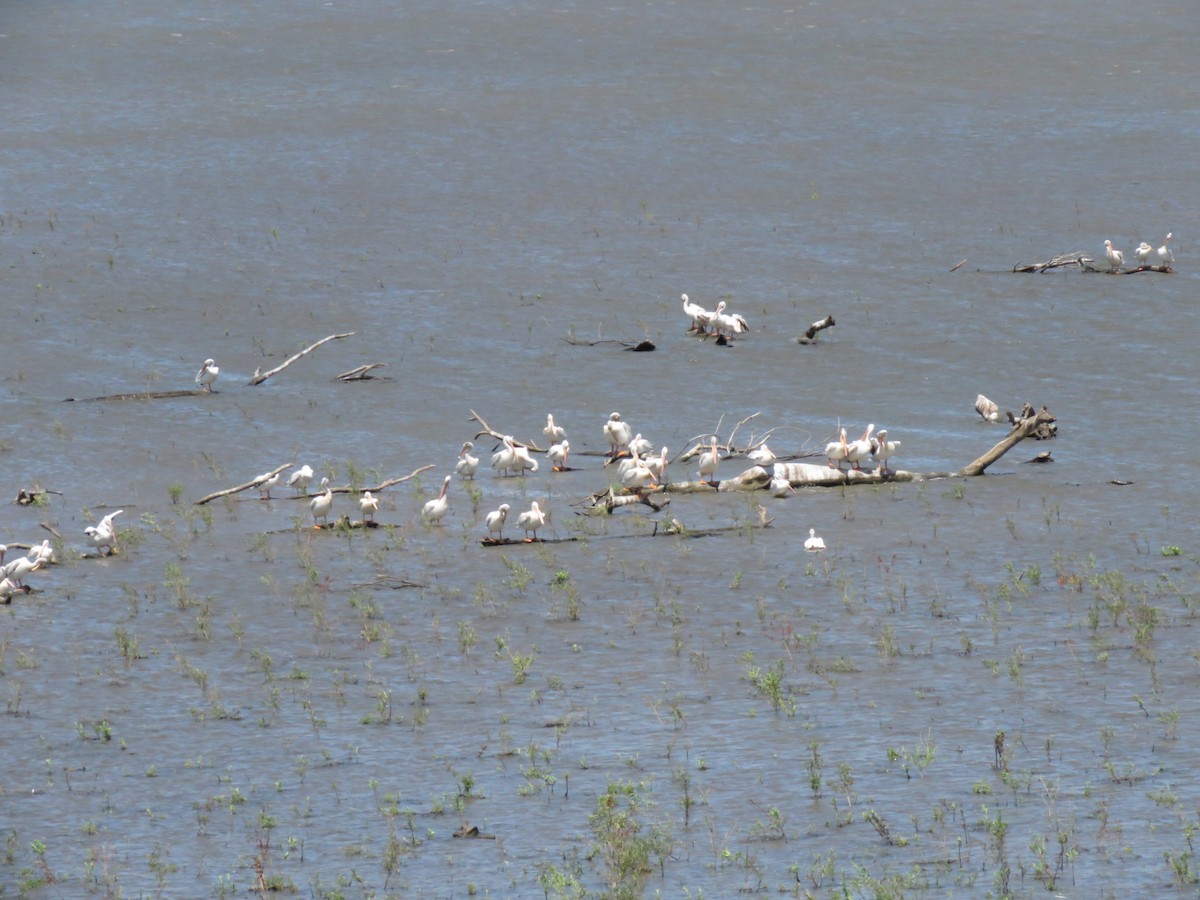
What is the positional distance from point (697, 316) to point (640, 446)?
6.48m

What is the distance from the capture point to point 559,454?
22203 millimetres

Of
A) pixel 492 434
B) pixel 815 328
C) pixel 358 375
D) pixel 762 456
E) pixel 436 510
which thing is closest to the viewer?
pixel 436 510

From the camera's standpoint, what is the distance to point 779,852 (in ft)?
37.9

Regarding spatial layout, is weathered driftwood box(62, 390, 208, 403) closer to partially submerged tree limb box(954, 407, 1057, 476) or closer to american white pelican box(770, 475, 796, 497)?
american white pelican box(770, 475, 796, 497)

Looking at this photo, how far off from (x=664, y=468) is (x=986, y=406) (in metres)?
5.00

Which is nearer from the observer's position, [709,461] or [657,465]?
[657,465]

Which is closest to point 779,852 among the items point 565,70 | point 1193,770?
point 1193,770

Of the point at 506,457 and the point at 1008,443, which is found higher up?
the point at 1008,443

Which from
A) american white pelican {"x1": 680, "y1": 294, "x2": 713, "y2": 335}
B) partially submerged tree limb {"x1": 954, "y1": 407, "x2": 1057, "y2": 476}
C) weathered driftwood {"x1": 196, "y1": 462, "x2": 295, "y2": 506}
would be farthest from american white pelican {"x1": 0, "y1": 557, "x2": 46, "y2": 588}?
american white pelican {"x1": 680, "y1": 294, "x2": 713, "y2": 335}

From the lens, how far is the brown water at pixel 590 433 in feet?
40.5

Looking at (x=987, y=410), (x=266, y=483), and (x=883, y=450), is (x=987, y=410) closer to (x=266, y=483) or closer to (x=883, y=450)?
(x=883, y=450)

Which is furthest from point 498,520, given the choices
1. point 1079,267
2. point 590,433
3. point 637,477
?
point 1079,267

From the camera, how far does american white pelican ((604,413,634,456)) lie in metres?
22.2

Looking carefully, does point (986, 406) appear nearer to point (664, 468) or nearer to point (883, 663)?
point (664, 468)
